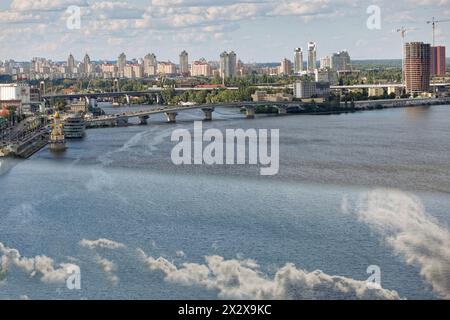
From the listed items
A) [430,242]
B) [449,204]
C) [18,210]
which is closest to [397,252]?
[430,242]

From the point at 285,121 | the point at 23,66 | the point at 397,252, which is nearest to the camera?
the point at 397,252

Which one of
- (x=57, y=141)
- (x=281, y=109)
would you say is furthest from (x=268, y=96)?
(x=57, y=141)

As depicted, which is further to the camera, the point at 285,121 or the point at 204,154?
the point at 285,121

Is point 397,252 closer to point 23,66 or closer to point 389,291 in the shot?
point 389,291

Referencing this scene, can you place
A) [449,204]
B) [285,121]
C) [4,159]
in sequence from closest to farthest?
[449,204], [4,159], [285,121]

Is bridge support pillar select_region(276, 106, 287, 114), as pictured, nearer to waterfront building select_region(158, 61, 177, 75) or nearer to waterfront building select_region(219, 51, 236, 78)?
waterfront building select_region(219, 51, 236, 78)

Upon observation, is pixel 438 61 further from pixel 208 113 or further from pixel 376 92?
pixel 208 113
